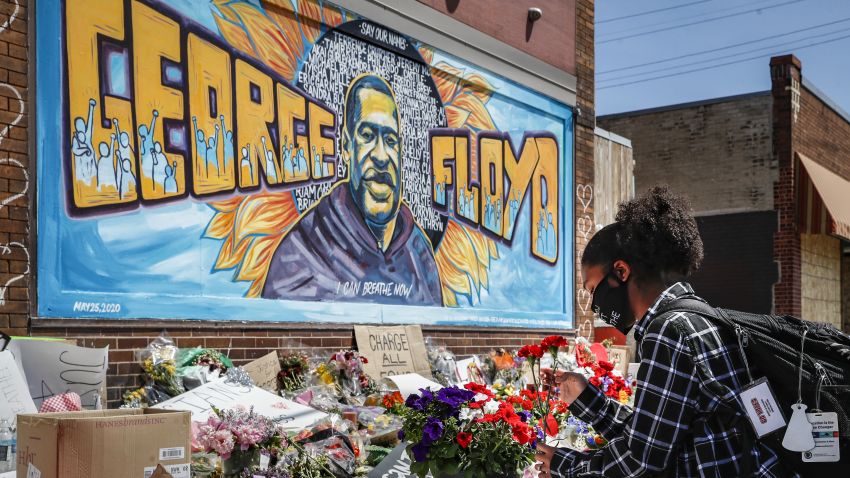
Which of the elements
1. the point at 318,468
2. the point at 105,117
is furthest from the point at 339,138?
the point at 318,468

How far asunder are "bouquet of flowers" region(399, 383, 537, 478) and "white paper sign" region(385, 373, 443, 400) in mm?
3337

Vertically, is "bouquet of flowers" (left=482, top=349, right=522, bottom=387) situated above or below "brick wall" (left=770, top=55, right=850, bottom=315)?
below

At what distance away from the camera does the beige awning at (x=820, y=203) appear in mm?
18312

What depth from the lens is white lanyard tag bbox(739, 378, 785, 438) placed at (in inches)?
108

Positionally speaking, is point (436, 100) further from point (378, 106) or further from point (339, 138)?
point (339, 138)

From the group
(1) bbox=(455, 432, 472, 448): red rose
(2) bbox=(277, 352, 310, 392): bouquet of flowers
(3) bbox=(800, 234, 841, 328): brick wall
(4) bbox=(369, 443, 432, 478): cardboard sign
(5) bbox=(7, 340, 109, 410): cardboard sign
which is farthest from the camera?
(3) bbox=(800, 234, 841, 328): brick wall

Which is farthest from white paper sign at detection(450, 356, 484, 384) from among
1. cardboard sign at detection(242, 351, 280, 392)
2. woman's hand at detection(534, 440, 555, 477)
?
woman's hand at detection(534, 440, 555, 477)

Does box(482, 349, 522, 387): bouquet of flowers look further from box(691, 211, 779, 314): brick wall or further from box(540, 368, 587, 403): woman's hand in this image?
box(691, 211, 779, 314): brick wall

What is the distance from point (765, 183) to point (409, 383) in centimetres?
1478

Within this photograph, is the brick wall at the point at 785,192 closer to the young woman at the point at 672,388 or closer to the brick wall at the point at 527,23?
the brick wall at the point at 527,23

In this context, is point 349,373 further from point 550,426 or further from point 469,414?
point 469,414

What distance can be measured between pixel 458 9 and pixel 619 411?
6843 mm

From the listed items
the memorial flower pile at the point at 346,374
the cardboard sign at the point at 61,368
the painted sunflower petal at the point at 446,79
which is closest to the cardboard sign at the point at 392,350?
the memorial flower pile at the point at 346,374

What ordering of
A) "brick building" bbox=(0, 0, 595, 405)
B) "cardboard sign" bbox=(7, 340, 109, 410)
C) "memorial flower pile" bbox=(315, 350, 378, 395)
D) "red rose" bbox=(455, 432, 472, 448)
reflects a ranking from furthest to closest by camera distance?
1. "memorial flower pile" bbox=(315, 350, 378, 395)
2. "brick building" bbox=(0, 0, 595, 405)
3. "cardboard sign" bbox=(7, 340, 109, 410)
4. "red rose" bbox=(455, 432, 472, 448)
